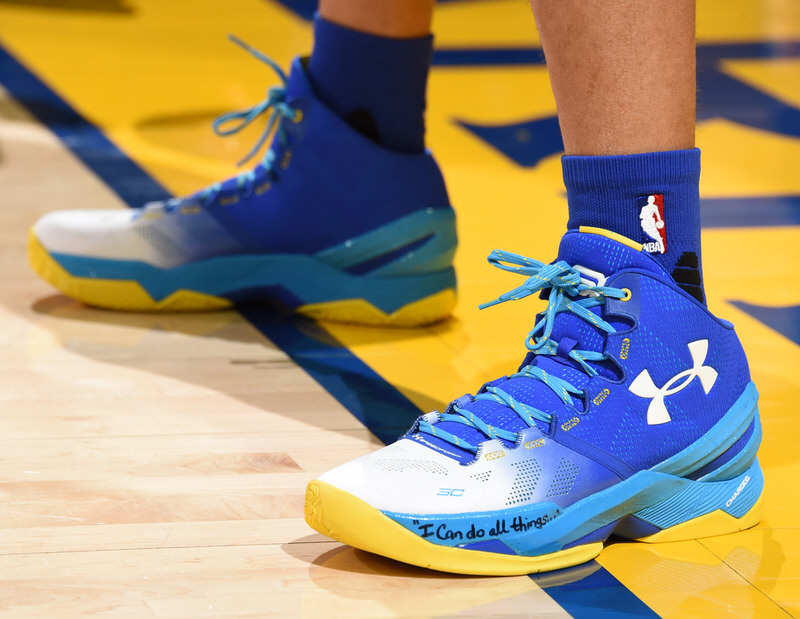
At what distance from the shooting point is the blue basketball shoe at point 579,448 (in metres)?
0.94

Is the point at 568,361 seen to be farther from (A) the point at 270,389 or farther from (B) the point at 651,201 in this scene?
(A) the point at 270,389

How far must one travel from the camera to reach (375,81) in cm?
153

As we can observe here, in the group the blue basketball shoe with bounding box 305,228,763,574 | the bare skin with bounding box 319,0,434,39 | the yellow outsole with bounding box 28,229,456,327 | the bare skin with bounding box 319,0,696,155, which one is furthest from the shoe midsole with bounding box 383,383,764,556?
the bare skin with bounding box 319,0,434,39

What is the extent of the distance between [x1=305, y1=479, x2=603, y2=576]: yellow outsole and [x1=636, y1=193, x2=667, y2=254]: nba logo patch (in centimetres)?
28

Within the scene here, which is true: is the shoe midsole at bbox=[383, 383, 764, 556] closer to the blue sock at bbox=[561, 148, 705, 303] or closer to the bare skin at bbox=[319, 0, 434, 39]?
the blue sock at bbox=[561, 148, 705, 303]

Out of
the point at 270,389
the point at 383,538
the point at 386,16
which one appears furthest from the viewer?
the point at 386,16

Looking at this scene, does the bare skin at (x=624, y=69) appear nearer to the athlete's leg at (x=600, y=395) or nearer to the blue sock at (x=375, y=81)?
the athlete's leg at (x=600, y=395)

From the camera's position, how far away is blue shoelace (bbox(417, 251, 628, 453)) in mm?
979

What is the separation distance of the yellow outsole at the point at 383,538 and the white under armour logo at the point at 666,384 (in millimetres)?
166

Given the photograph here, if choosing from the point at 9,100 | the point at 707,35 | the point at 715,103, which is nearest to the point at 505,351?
the point at 715,103

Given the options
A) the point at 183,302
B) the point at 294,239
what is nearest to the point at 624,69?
the point at 294,239

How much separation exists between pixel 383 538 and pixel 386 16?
805mm

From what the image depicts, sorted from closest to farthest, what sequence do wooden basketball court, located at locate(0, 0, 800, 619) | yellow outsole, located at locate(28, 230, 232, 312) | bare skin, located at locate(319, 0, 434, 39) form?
wooden basketball court, located at locate(0, 0, 800, 619), bare skin, located at locate(319, 0, 434, 39), yellow outsole, located at locate(28, 230, 232, 312)

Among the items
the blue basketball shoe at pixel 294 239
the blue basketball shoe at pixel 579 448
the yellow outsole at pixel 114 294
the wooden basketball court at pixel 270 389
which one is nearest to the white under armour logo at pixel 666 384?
the blue basketball shoe at pixel 579 448
